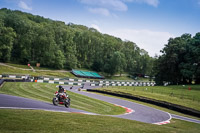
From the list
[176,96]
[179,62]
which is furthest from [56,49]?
[176,96]

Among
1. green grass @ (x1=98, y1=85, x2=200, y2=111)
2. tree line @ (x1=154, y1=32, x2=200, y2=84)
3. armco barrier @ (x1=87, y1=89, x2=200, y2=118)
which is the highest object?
tree line @ (x1=154, y1=32, x2=200, y2=84)

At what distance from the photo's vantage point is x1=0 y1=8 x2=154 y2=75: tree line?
249 feet

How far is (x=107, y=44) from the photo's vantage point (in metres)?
110

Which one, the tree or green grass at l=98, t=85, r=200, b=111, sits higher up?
the tree

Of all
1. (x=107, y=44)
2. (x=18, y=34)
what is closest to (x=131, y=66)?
(x=107, y=44)

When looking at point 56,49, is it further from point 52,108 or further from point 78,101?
point 52,108

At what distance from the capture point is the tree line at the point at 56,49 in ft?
249

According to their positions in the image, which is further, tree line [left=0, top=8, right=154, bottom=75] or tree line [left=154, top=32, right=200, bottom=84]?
tree line [left=0, top=8, right=154, bottom=75]

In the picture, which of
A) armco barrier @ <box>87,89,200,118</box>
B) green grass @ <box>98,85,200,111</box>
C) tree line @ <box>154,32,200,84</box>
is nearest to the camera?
armco barrier @ <box>87,89,200,118</box>

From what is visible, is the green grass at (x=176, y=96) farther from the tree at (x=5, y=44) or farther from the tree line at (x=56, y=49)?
the tree line at (x=56, y=49)

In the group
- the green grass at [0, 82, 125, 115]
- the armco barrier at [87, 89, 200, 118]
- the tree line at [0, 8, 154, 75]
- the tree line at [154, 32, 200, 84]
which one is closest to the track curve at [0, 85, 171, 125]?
the green grass at [0, 82, 125, 115]

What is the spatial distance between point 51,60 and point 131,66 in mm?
51831

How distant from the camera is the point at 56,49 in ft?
271

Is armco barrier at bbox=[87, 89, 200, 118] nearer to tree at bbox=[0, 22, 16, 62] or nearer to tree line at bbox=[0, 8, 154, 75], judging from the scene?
tree at bbox=[0, 22, 16, 62]
